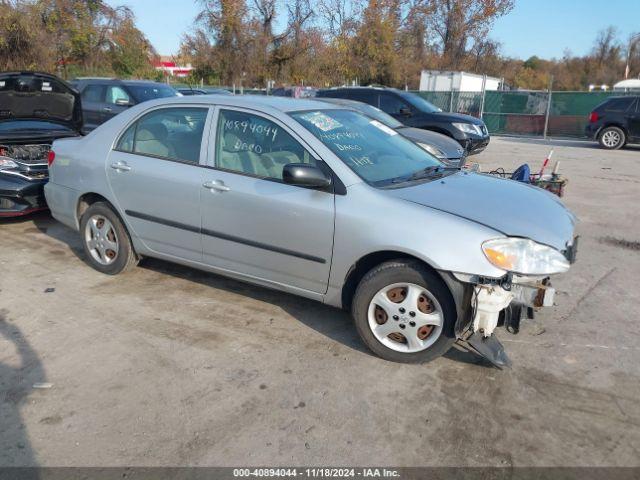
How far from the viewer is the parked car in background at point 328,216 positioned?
10.5ft

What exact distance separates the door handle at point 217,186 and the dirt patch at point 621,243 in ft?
15.0

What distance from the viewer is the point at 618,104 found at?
15.7 metres

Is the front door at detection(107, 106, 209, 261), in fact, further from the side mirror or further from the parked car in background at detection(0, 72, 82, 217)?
the parked car in background at detection(0, 72, 82, 217)

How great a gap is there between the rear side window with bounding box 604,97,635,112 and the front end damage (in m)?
14.9

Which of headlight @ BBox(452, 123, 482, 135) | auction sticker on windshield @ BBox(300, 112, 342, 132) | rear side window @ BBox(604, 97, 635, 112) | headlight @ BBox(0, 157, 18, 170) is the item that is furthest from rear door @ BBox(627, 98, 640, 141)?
headlight @ BBox(0, 157, 18, 170)

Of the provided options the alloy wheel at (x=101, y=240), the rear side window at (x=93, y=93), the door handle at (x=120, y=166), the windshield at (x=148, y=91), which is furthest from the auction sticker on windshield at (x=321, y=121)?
the rear side window at (x=93, y=93)

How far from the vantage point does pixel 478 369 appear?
3.43 meters

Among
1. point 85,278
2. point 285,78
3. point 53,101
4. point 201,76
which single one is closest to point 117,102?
point 53,101

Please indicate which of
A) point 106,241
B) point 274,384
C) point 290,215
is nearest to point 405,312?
point 274,384

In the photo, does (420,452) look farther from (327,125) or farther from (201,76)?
(201,76)

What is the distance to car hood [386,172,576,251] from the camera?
3271 mm

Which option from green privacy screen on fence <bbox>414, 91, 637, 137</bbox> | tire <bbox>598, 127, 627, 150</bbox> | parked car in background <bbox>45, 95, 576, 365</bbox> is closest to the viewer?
parked car in background <bbox>45, 95, 576, 365</bbox>

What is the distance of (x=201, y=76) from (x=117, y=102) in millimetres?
28876

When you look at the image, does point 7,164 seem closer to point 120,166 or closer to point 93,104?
point 120,166
